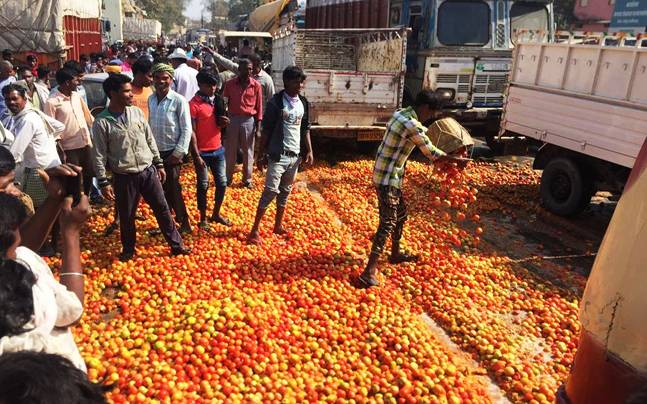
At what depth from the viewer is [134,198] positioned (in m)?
5.75

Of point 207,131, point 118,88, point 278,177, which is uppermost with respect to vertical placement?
point 118,88

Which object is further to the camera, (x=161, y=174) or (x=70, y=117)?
(x=70, y=117)

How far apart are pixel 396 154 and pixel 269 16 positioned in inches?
927

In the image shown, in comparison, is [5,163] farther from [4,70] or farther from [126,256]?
[4,70]

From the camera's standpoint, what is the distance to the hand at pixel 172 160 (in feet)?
A: 20.5

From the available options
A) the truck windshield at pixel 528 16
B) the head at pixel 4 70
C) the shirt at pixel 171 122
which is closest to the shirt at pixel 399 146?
the shirt at pixel 171 122

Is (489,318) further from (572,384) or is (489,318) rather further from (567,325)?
(572,384)

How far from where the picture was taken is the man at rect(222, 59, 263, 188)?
27.8 ft

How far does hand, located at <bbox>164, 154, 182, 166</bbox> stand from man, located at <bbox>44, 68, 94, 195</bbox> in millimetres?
1298

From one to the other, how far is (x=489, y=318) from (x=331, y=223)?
310 cm

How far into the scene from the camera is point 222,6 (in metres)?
164

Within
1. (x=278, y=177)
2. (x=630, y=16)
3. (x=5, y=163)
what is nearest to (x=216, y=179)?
(x=278, y=177)

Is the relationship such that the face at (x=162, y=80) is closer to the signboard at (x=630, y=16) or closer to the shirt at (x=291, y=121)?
the shirt at (x=291, y=121)

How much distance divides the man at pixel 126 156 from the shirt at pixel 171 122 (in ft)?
1.28
